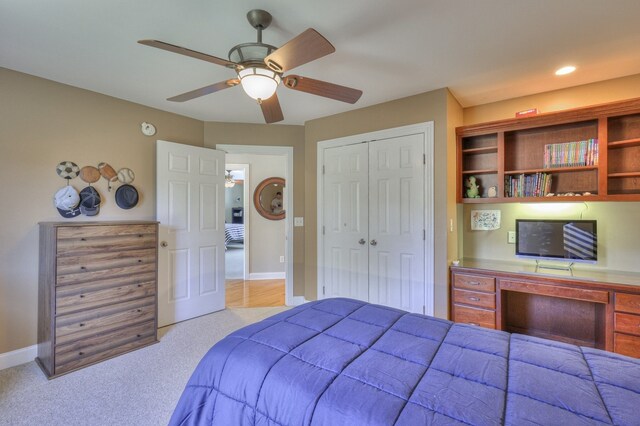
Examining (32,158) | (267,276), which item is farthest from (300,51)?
(267,276)

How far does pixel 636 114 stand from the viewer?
2352 mm

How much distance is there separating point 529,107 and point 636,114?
780 millimetres

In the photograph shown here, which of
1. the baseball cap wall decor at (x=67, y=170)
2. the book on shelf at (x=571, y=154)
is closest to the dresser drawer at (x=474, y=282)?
the book on shelf at (x=571, y=154)

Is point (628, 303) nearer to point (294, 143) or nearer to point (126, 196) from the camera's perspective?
point (294, 143)

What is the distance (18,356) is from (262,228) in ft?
11.5

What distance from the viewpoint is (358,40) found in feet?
6.50

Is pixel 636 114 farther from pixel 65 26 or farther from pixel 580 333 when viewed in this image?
pixel 65 26

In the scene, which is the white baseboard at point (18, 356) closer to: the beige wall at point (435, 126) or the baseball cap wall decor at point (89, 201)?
the baseball cap wall decor at point (89, 201)

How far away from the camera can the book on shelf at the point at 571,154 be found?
246cm

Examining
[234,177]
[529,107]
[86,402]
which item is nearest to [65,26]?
[86,402]

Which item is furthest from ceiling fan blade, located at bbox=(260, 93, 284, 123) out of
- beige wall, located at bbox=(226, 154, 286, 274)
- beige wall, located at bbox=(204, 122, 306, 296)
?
beige wall, located at bbox=(226, 154, 286, 274)

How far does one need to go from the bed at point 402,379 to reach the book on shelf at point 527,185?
180 centimetres

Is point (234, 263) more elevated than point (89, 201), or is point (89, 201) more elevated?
point (89, 201)

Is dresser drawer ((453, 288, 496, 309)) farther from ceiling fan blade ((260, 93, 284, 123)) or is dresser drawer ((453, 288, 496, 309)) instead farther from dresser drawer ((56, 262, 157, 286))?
dresser drawer ((56, 262, 157, 286))
